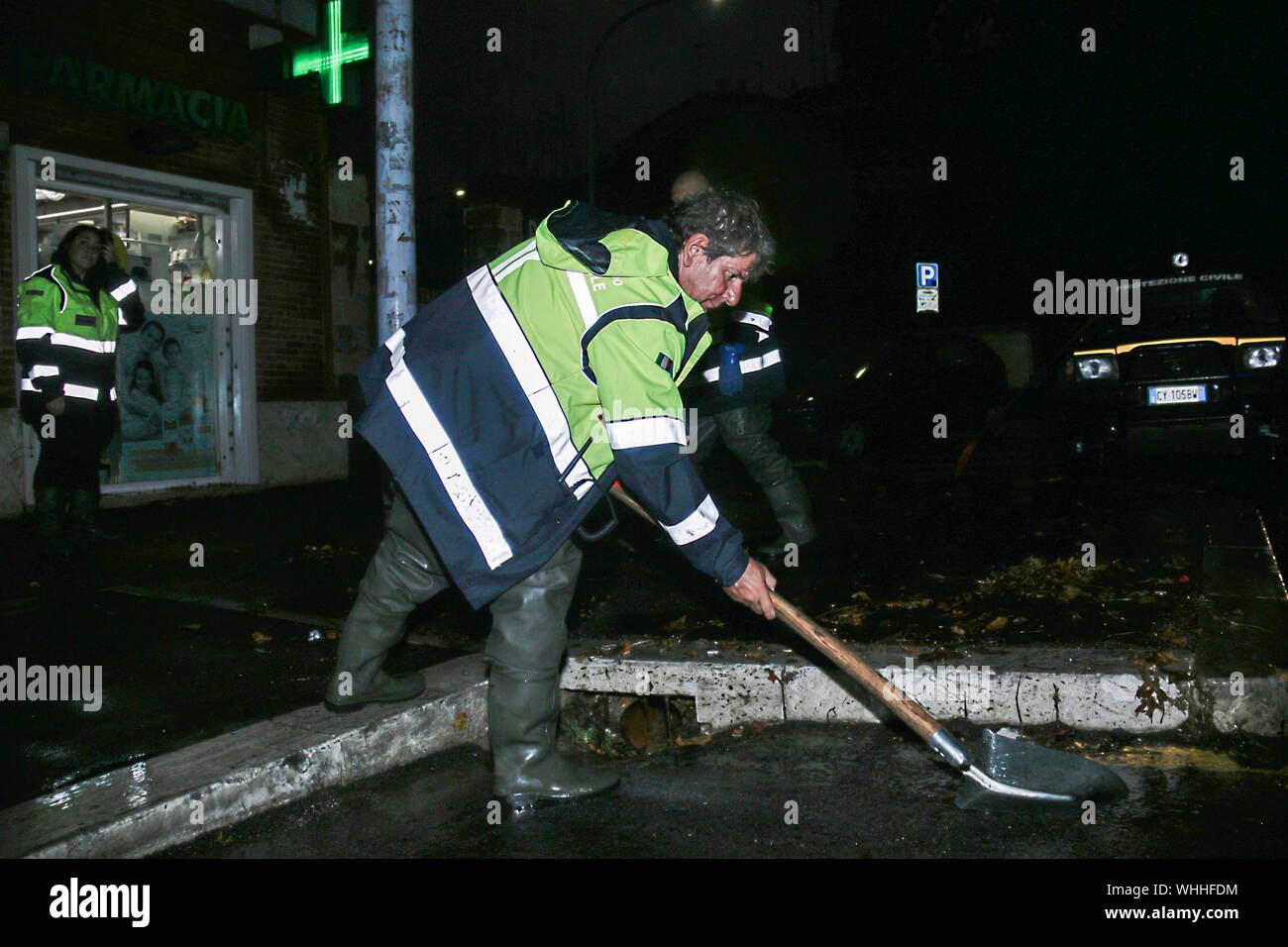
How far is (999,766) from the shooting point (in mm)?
2934

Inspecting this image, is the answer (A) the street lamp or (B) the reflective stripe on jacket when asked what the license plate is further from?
(A) the street lamp

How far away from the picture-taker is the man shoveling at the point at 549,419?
2.70 metres

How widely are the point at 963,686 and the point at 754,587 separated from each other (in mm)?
1131

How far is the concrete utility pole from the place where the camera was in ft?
16.1

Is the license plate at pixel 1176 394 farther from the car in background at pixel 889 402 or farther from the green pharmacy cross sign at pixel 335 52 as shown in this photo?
the green pharmacy cross sign at pixel 335 52

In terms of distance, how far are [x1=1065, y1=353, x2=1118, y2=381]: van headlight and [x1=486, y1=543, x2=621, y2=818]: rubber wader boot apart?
21.9 feet

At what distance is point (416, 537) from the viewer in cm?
319

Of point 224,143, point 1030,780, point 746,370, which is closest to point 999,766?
point 1030,780

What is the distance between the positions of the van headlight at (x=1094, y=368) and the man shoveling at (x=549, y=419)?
6293 mm

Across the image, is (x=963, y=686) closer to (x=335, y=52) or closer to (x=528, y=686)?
(x=528, y=686)

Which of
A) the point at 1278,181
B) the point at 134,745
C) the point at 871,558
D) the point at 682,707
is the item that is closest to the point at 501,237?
the point at 871,558

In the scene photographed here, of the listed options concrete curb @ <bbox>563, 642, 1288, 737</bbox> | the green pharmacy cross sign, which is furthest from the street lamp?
concrete curb @ <bbox>563, 642, 1288, 737</bbox>
